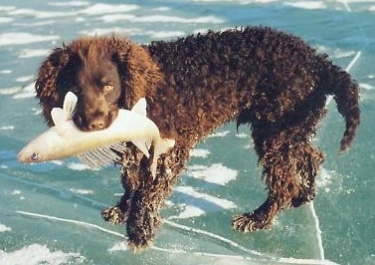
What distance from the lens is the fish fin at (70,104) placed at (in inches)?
119

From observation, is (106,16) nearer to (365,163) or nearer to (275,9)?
(275,9)

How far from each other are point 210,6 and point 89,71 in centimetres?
472

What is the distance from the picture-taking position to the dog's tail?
3352 mm

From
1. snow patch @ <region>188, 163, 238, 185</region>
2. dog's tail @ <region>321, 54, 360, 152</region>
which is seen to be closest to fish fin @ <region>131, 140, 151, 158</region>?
dog's tail @ <region>321, 54, 360, 152</region>

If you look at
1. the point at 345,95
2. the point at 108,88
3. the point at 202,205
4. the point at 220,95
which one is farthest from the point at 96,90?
the point at 345,95

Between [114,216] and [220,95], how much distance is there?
0.92 m

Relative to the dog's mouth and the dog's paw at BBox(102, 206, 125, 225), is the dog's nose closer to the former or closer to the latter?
the dog's mouth

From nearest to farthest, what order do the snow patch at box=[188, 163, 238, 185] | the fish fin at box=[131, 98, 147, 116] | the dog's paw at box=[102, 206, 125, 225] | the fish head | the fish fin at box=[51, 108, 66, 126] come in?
the fish head < the fish fin at box=[51, 108, 66, 126] < the fish fin at box=[131, 98, 147, 116] < the dog's paw at box=[102, 206, 125, 225] < the snow patch at box=[188, 163, 238, 185]

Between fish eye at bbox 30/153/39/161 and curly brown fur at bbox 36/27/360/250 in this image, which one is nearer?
fish eye at bbox 30/153/39/161

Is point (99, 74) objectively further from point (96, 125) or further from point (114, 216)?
point (114, 216)

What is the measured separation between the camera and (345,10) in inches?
287

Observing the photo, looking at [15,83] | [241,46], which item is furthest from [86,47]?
[15,83]

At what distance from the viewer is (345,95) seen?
11.4ft

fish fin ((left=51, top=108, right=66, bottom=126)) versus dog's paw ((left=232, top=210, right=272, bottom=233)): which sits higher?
fish fin ((left=51, top=108, right=66, bottom=126))
